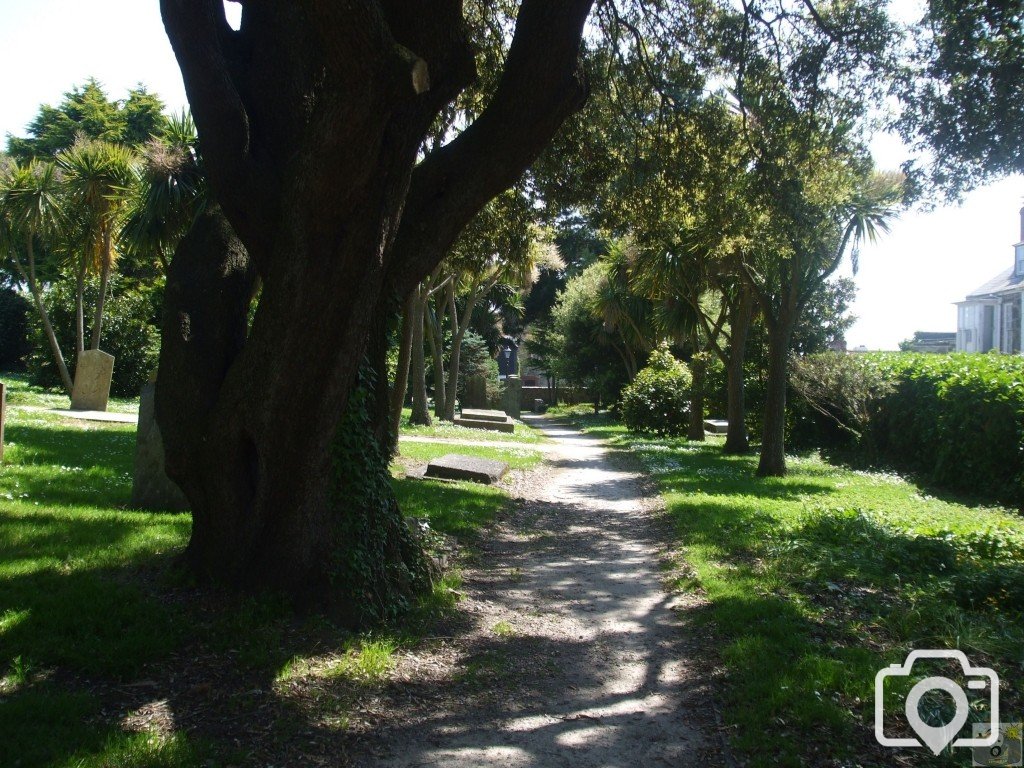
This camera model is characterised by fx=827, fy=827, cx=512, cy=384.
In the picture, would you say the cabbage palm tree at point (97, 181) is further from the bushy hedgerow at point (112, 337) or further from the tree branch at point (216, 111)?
the tree branch at point (216, 111)

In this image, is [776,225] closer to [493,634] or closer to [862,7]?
[862,7]

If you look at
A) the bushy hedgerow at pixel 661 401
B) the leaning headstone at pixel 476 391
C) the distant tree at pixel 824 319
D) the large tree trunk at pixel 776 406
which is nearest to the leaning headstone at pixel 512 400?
the leaning headstone at pixel 476 391

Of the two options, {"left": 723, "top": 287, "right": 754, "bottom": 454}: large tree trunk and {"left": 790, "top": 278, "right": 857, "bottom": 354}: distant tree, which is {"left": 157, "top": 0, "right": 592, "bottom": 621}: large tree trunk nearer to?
{"left": 723, "top": 287, "right": 754, "bottom": 454}: large tree trunk

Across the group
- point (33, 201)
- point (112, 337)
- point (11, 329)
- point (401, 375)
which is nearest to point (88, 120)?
point (11, 329)

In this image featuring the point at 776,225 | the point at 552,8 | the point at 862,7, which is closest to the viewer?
the point at 552,8

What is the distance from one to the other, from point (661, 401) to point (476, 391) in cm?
1226

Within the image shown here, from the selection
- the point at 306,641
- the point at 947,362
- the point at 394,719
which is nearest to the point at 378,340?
the point at 306,641

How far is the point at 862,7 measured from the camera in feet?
31.7

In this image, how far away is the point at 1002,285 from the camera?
112ft

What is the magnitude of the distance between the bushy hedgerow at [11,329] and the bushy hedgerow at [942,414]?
30959mm

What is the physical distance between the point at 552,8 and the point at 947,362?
13.8 metres

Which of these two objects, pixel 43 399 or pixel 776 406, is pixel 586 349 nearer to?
pixel 776 406

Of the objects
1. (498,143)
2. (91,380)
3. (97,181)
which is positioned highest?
(97,181)

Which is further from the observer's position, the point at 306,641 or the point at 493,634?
the point at 493,634
